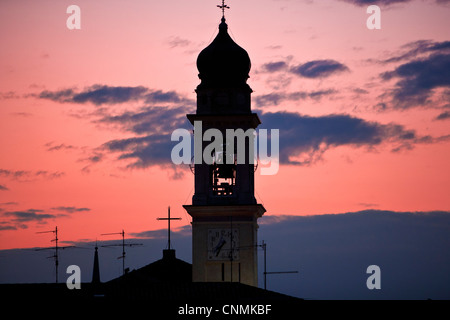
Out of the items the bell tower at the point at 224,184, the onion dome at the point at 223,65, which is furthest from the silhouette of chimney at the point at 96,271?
the onion dome at the point at 223,65

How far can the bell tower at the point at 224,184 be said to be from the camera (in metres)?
74.8

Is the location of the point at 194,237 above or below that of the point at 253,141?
below

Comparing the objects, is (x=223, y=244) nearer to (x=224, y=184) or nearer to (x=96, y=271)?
(x=224, y=184)

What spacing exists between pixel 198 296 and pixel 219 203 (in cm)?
836

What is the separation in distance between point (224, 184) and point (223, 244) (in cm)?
301

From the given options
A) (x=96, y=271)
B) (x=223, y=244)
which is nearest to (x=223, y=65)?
(x=223, y=244)

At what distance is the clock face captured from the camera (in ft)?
245

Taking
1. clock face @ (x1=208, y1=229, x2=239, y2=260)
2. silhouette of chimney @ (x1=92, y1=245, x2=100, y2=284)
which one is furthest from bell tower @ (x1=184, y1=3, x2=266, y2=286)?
silhouette of chimney @ (x1=92, y1=245, x2=100, y2=284)

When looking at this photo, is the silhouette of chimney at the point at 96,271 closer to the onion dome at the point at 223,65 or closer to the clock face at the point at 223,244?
the clock face at the point at 223,244

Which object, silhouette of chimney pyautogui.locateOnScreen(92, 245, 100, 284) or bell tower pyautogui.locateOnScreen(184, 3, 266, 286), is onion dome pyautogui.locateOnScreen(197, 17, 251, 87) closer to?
bell tower pyautogui.locateOnScreen(184, 3, 266, 286)
